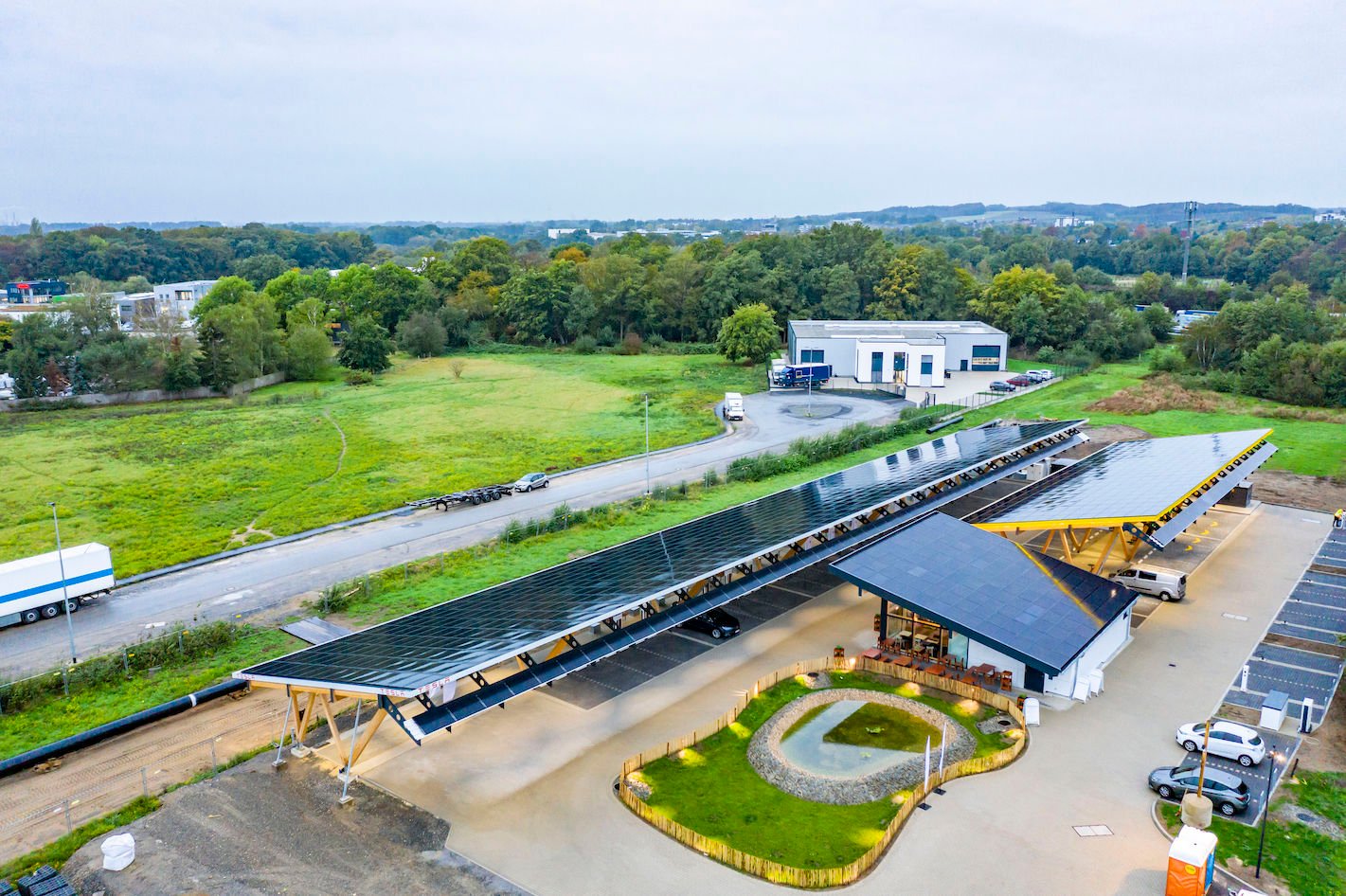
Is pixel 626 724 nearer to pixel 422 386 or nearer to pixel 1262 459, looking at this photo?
pixel 1262 459

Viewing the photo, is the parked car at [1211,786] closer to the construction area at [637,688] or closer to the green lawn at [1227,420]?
the construction area at [637,688]

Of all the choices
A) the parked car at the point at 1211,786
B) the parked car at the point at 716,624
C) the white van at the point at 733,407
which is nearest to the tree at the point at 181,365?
the white van at the point at 733,407

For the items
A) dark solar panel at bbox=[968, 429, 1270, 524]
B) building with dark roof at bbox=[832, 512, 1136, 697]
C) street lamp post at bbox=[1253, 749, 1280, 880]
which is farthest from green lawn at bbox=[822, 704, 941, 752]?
A: dark solar panel at bbox=[968, 429, 1270, 524]

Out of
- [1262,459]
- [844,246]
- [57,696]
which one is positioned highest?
[844,246]

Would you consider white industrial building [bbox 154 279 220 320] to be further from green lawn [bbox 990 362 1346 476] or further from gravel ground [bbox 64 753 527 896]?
gravel ground [bbox 64 753 527 896]

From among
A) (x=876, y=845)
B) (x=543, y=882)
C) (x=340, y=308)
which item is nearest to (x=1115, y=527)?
(x=876, y=845)
